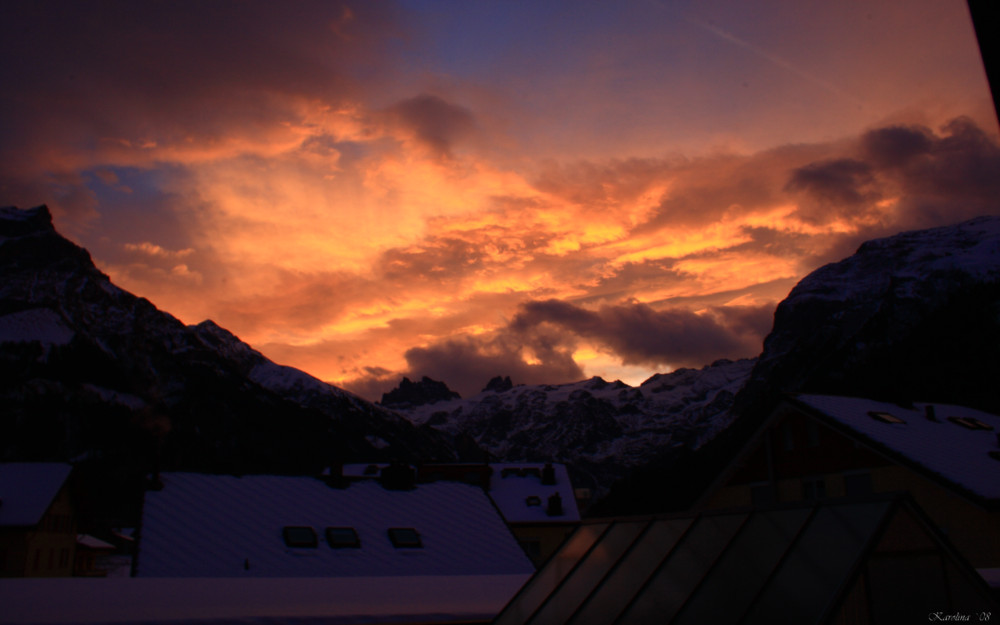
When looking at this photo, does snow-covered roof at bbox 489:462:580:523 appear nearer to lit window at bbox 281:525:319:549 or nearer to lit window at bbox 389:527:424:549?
lit window at bbox 389:527:424:549

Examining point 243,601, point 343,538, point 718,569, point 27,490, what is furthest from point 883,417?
point 27,490

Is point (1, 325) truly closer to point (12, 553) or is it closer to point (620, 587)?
point (12, 553)

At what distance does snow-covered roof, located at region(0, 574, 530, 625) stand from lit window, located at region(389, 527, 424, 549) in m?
11.1

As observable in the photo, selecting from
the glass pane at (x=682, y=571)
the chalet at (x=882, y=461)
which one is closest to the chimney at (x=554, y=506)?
the chalet at (x=882, y=461)

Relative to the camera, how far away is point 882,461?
2911cm

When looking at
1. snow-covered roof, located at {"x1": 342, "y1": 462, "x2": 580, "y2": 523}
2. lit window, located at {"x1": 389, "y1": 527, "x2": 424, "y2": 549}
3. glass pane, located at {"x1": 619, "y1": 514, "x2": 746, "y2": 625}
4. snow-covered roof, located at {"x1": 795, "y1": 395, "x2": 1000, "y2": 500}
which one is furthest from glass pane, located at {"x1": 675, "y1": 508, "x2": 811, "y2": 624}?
snow-covered roof, located at {"x1": 342, "y1": 462, "x2": 580, "y2": 523}

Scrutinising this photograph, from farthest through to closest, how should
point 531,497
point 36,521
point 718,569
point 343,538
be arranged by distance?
1. point 531,497
2. point 36,521
3. point 343,538
4. point 718,569

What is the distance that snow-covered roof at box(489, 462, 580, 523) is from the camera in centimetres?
6812

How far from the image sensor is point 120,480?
509ft

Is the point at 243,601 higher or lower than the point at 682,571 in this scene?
lower

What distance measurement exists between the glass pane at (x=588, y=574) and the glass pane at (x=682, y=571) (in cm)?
155

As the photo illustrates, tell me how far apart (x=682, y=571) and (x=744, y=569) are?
123cm

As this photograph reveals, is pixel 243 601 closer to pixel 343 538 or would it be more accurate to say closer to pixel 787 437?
pixel 343 538

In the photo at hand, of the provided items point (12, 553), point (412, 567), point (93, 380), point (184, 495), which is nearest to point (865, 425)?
point (412, 567)
